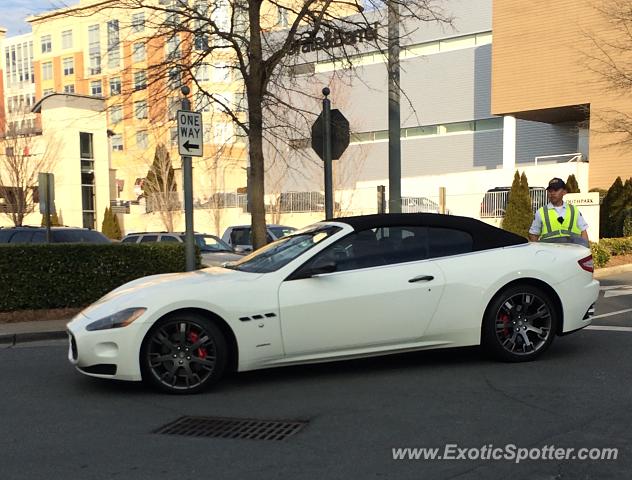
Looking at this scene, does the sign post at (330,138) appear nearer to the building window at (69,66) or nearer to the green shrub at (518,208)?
the green shrub at (518,208)

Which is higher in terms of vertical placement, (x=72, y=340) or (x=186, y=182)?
(x=186, y=182)

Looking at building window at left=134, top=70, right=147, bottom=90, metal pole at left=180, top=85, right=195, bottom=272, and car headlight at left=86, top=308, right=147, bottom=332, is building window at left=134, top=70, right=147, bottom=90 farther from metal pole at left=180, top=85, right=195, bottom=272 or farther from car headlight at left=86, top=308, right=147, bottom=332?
car headlight at left=86, top=308, right=147, bottom=332

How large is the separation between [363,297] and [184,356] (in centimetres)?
163

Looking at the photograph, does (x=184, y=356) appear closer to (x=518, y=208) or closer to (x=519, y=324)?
(x=519, y=324)

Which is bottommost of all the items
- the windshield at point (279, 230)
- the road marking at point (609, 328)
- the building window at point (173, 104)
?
the road marking at point (609, 328)

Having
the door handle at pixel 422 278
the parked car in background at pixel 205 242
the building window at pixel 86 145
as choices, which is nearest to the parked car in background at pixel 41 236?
the parked car in background at pixel 205 242

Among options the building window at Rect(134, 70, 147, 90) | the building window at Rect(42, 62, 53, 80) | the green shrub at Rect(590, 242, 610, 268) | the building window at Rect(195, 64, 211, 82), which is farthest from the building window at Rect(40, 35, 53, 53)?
the green shrub at Rect(590, 242, 610, 268)

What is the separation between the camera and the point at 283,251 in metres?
6.11

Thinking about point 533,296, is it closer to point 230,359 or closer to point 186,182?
point 230,359

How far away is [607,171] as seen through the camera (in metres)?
31.7

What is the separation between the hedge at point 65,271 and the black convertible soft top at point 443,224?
5.36 metres

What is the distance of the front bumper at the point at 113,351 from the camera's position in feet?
17.4

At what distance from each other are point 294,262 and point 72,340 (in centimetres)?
205


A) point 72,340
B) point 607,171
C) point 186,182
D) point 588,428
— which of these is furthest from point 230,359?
point 607,171
